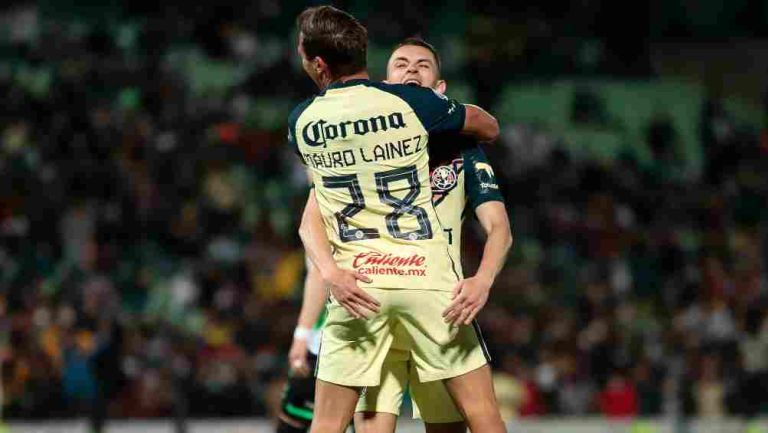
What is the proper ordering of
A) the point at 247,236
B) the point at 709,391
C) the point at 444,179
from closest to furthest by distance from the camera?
the point at 444,179 → the point at 709,391 → the point at 247,236

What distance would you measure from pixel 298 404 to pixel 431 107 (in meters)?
2.37

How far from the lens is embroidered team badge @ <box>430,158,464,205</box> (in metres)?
5.06

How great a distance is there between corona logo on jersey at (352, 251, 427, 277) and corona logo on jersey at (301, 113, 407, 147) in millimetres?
422

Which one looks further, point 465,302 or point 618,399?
point 618,399

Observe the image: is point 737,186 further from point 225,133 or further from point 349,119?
point 349,119

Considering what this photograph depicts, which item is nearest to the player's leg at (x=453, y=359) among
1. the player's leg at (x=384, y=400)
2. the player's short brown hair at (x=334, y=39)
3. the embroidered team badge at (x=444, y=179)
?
the player's leg at (x=384, y=400)

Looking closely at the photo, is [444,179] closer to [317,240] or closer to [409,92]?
[409,92]

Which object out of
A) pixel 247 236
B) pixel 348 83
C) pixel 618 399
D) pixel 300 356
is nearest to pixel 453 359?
pixel 348 83

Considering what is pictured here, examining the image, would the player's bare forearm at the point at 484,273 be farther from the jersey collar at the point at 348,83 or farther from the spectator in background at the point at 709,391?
the spectator in background at the point at 709,391

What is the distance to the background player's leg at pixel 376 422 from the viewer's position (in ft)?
16.7

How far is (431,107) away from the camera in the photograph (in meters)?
4.84

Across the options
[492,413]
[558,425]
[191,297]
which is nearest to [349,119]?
[492,413]

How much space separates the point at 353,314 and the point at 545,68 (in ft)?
45.5

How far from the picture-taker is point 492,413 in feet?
15.8
